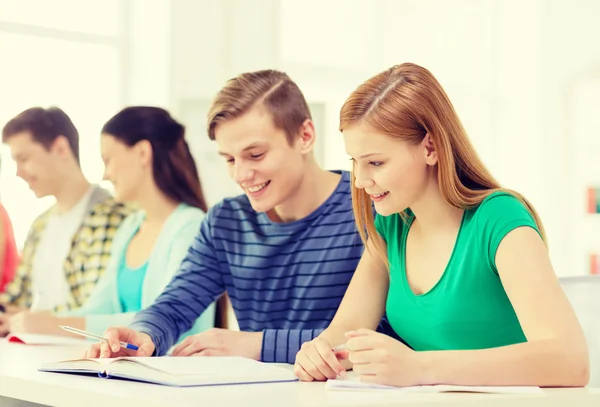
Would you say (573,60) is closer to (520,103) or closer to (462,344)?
(520,103)

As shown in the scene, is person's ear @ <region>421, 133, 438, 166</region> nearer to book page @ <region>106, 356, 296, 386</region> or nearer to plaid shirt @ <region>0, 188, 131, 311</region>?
book page @ <region>106, 356, 296, 386</region>

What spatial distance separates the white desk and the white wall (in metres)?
3.27

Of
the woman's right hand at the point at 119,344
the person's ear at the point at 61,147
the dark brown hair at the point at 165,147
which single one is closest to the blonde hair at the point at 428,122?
the woman's right hand at the point at 119,344

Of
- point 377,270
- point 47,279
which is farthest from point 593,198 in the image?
point 377,270

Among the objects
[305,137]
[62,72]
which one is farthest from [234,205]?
[62,72]

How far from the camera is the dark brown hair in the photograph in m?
2.71

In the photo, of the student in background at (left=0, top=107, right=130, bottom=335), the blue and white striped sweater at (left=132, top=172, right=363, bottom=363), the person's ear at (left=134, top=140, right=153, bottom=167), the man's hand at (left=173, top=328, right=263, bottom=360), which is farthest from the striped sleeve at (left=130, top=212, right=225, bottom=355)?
the student in background at (left=0, top=107, right=130, bottom=335)

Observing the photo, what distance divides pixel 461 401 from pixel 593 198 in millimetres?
4471

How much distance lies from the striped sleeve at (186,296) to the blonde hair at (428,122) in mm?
625

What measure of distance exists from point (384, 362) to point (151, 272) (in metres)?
1.50

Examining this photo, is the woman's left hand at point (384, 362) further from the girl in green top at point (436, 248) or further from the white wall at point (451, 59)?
the white wall at point (451, 59)

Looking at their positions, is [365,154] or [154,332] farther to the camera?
[154,332]

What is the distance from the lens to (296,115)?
6.32 ft

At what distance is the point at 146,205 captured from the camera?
273 centimetres
